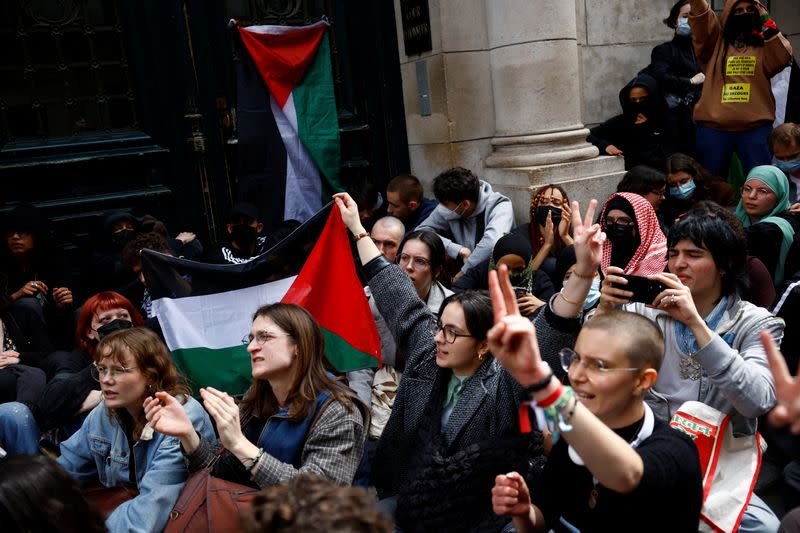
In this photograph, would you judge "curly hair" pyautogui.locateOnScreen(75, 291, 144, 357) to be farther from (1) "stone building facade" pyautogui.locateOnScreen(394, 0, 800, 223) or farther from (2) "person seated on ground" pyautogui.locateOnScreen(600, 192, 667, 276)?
(1) "stone building facade" pyautogui.locateOnScreen(394, 0, 800, 223)

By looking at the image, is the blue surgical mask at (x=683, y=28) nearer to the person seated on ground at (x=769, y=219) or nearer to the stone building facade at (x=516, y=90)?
the stone building facade at (x=516, y=90)

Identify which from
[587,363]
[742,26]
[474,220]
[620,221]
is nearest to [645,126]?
[742,26]

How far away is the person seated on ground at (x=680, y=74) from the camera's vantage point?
6957mm

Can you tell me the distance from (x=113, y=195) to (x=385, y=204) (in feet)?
7.67

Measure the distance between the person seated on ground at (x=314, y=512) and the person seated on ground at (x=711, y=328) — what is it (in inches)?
68.2

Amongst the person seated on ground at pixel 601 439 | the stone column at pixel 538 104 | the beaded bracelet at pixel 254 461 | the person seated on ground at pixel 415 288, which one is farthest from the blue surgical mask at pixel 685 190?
the beaded bracelet at pixel 254 461

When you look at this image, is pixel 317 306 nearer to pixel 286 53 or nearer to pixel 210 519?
pixel 210 519

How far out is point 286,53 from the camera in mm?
6352

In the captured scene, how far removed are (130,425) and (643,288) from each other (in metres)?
2.38

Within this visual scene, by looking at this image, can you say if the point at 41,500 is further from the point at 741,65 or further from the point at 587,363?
the point at 741,65

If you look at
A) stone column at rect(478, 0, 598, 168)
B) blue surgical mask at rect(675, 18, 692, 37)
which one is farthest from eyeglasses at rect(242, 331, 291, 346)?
blue surgical mask at rect(675, 18, 692, 37)

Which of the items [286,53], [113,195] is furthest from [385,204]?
[113,195]

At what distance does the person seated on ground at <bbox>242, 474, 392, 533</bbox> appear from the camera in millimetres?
1622

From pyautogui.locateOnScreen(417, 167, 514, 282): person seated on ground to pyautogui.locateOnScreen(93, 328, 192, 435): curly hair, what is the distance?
2742mm
